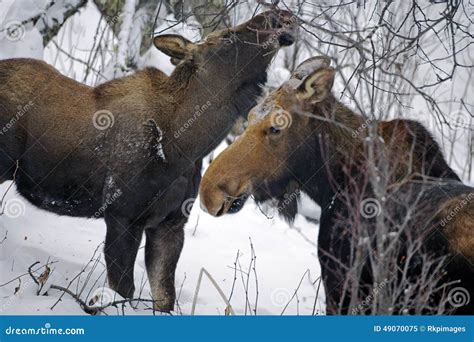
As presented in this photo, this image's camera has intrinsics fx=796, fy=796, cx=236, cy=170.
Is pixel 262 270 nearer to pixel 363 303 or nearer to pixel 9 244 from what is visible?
pixel 9 244

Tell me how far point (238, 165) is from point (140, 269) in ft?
11.7

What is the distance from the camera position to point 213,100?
23.7 ft

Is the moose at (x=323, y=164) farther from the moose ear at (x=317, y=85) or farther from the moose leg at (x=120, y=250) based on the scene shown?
the moose leg at (x=120, y=250)

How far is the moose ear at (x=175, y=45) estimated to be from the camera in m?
7.07
